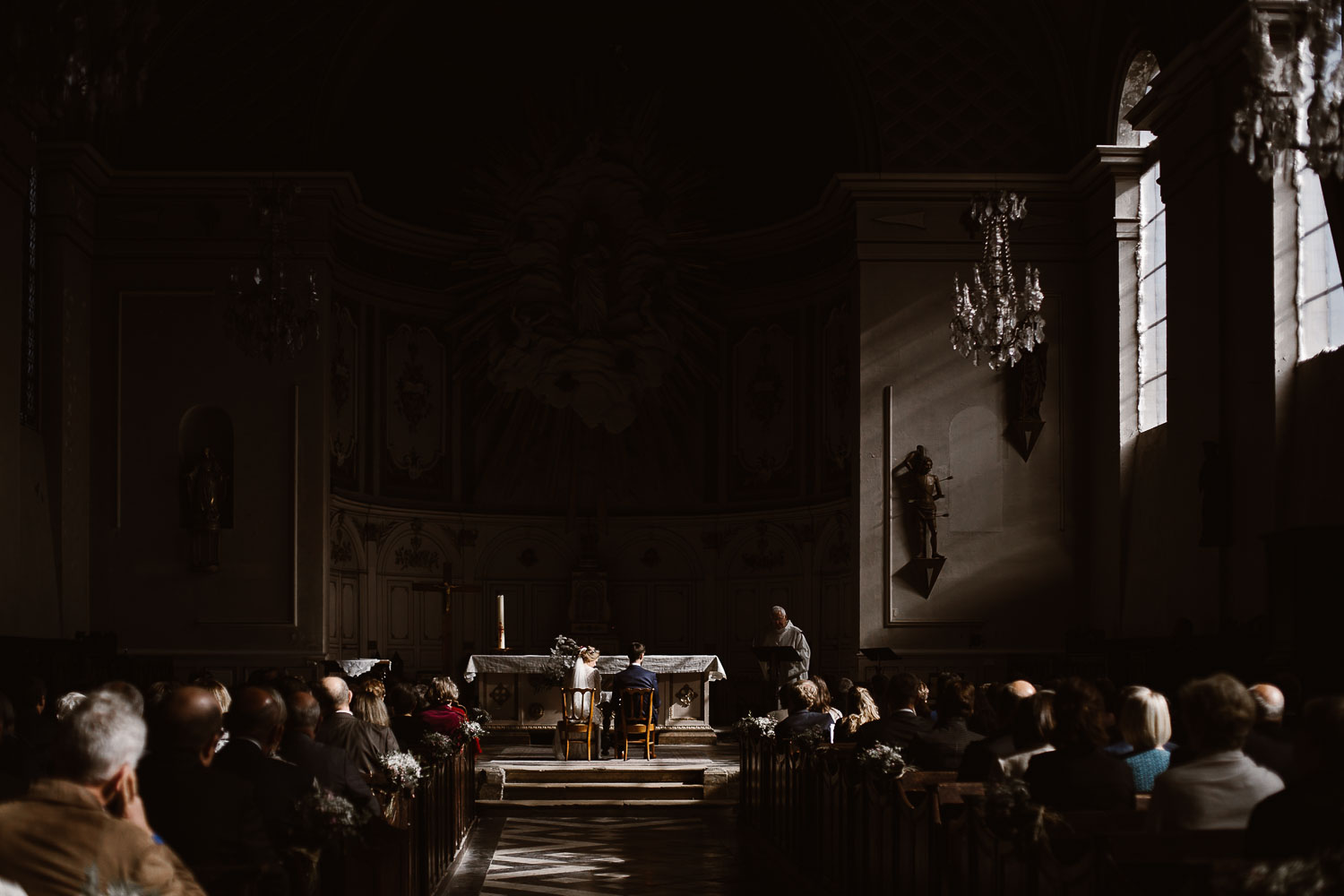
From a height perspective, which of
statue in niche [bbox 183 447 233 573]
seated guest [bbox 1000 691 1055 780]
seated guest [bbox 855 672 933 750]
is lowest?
seated guest [bbox 855 672 933 750]

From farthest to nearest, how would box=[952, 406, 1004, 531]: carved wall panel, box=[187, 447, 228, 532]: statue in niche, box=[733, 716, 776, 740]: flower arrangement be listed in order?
1. box=[952, 406, 1004, 531]: carved wall panel
2. box=[187, 447, 228, 532]: statue in niche
3. box=[733, 716, 776, 740]: flower arrangement

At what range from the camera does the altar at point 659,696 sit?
16.2 meters

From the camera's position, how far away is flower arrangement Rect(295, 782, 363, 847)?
5012 millimetres

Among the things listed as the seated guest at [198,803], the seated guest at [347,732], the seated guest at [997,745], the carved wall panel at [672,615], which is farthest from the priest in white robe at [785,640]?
the seated guest at [198,803]

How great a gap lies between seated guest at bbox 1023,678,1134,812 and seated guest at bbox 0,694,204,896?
290cm

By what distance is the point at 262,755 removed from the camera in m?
5.37

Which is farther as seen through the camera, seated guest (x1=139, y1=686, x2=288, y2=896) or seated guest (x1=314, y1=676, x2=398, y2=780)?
seated guest (x1=314, y1=676, x2=398, y2=780)

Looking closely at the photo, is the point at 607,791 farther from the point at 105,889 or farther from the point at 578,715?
the point at 105,889

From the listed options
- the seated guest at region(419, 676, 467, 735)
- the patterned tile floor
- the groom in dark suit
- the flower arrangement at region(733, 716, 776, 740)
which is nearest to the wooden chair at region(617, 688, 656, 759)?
the groom in dark suit

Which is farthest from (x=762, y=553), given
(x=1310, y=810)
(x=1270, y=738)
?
(x=1310, y=810)

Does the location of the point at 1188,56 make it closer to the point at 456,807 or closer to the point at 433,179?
the point at 456,807

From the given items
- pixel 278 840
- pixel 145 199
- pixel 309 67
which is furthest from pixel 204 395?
pixel 278 840

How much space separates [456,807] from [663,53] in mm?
12601

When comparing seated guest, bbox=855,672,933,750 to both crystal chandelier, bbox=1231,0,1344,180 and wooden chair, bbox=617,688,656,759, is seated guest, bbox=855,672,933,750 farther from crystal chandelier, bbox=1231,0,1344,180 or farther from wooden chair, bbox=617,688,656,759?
wooden chair, bbox=617,688,656,759
